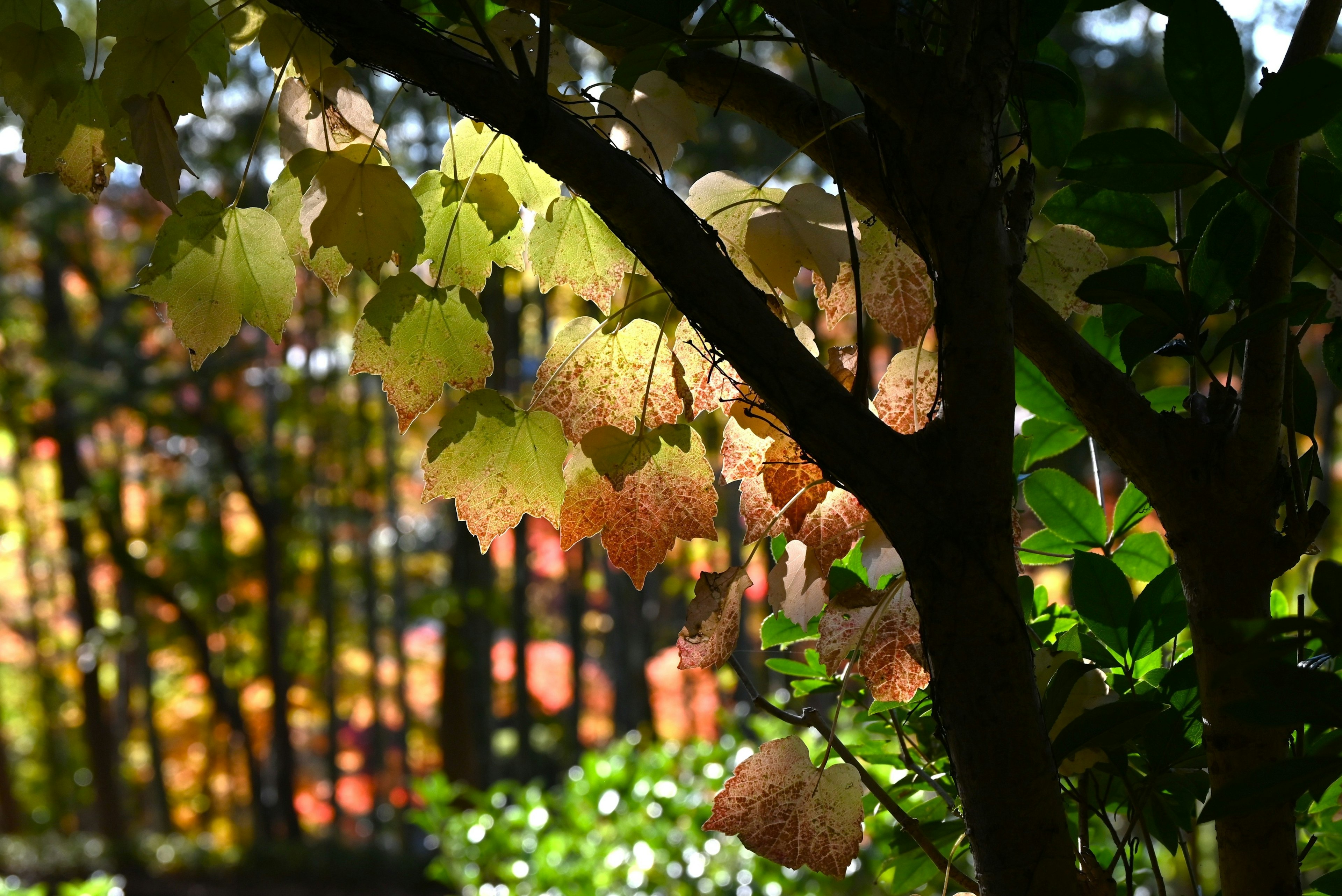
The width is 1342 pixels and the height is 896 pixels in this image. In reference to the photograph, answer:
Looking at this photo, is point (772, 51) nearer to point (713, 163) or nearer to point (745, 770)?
point (713, 163)

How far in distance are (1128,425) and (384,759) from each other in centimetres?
1097

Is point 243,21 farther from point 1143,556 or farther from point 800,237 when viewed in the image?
point 1143,556

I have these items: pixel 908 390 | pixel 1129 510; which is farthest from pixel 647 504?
pixel 1129 510

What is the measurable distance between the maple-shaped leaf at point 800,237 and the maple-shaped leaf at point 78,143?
0.43 meters

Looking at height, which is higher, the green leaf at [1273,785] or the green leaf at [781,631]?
the green leaf at [781,631]

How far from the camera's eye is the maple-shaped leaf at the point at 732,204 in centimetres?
64

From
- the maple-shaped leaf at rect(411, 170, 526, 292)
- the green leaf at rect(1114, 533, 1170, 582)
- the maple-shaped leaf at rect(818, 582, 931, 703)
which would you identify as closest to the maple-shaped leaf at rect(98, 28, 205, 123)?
the maple-shaped leaf at rect(411, 170, 526, 292)

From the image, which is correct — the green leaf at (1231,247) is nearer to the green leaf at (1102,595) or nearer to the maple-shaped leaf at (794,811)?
the green leaf at (1102,595)

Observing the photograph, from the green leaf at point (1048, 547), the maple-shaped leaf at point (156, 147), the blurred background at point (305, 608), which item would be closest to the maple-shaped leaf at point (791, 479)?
the green leaf at point (1048, 547)

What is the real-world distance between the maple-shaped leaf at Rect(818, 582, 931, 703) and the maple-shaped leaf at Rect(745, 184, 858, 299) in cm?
20

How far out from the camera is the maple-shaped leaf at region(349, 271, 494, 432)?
0.59 metres

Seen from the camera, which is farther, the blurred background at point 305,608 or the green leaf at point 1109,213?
the blurred background at point 305,608

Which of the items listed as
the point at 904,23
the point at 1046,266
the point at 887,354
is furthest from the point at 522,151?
the point at 887,354

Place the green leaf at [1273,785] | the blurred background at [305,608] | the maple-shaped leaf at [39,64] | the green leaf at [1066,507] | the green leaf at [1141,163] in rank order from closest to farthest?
the green leaf at [1273,785], the green leaf at [1141,163], the maple-shaped leaf at [39,64], the green leaf at [1066,507], the blurred background at [305,608]
